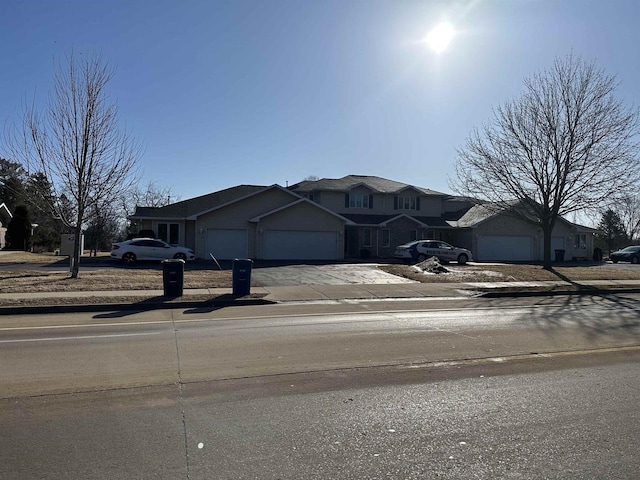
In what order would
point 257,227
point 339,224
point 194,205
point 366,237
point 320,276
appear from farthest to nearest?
point 366,237 < point 194,205 < point 339,224 < point 257,227 < point 320,276

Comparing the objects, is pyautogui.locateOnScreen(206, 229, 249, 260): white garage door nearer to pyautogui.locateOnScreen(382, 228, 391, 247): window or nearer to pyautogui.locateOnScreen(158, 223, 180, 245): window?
pyautogui.locateOnScreen(158, 223, 180, 245): window

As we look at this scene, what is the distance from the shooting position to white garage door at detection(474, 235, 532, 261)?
4062 centimetres

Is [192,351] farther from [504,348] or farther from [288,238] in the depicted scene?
[288,238]

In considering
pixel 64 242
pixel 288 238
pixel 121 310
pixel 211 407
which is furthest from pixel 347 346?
pixel 288 238

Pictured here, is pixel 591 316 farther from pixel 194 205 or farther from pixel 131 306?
pixel 194 205

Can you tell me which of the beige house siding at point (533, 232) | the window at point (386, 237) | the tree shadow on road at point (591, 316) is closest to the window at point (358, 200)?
the window at point (386, 237)

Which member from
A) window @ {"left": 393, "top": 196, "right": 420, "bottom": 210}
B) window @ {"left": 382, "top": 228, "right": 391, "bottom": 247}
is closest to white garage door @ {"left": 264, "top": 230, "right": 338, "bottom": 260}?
window @ {"left": 382, "top": 228, "right": 391, "bottom": 247}

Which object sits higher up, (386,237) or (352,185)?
(352,185)

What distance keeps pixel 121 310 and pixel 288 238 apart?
21486 mm

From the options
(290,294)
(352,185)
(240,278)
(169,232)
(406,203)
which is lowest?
(290,294)

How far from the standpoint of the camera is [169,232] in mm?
34938

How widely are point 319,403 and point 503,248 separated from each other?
3868 centimetres

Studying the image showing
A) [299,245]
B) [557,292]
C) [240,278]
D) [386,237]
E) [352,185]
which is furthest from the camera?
[352,185]

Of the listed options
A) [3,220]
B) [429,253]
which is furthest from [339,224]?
[3,220]
